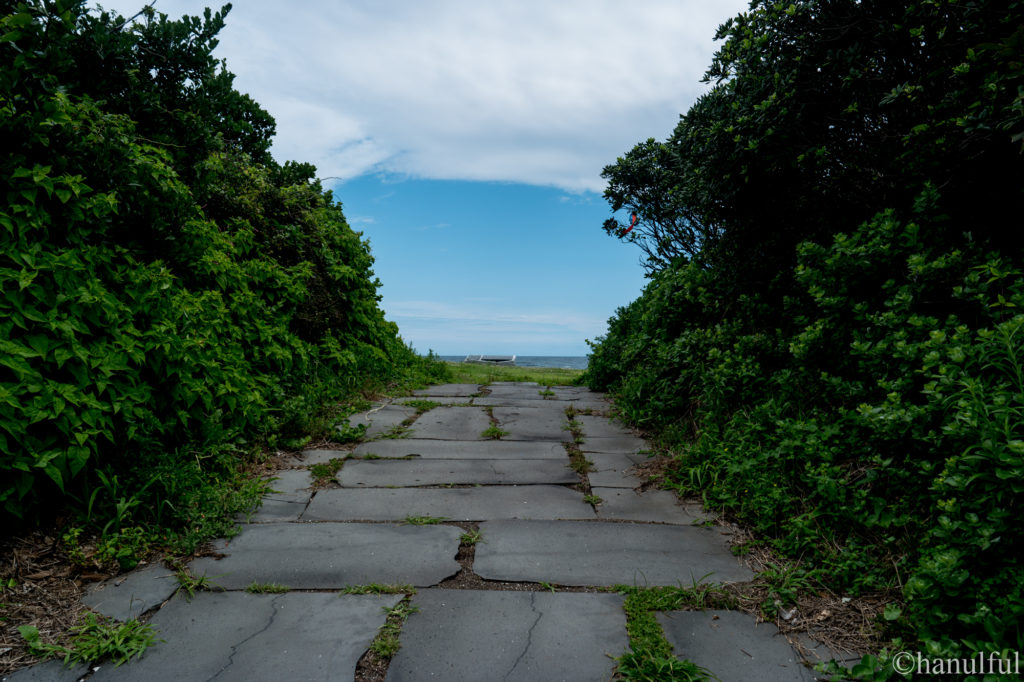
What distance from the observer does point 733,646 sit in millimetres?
1988

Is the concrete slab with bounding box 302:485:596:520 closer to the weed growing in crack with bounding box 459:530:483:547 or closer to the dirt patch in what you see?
the weed growing in crack with bounding box 459:530:483:547

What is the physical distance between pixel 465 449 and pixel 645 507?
1629mm

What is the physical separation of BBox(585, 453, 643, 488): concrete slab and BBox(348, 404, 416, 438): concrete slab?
1.81 meters

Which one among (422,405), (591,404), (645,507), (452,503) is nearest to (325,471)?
(452,503)

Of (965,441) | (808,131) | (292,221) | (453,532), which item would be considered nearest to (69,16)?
(453,532)

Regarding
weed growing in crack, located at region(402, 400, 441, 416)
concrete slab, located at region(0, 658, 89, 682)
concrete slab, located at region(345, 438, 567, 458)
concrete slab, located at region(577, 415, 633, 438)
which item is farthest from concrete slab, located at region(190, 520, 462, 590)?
weed growing in crack, located at region(402, 400, 441, 416)

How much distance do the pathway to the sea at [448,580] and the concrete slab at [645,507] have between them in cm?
1

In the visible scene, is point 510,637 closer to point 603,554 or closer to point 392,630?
point 392,630

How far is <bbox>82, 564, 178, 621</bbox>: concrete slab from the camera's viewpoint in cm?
218

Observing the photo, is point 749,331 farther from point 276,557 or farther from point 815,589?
point 276,557

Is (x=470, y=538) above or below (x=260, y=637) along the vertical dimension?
above

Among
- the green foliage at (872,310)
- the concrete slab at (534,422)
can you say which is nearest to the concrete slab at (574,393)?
the concrete slab at (534,422)

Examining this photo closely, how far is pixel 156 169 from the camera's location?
10.5 ft

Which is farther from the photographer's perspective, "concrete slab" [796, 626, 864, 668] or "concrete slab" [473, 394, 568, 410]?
"concrete slab" [473, 394, 568, 410]
